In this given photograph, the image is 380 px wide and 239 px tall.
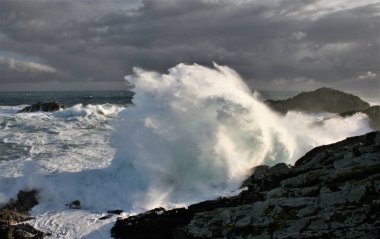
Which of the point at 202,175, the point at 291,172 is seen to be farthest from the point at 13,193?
the point at 291,172

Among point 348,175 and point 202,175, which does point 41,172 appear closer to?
point 202,175

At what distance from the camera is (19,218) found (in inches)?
772

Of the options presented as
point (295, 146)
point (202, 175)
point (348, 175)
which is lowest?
point (348, 175)

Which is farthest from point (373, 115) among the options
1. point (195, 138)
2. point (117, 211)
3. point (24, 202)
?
Answer: point (24, 202)

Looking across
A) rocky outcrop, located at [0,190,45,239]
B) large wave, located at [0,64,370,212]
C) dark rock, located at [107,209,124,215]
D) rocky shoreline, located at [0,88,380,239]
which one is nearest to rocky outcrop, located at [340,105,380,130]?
large wave, located at [0,64,370,212]

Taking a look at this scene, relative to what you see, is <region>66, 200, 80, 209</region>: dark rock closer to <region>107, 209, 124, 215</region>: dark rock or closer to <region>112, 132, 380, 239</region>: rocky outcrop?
<region>107, 209, 124, 215</region>: dark rock

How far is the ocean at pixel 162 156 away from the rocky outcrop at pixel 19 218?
0.48 m

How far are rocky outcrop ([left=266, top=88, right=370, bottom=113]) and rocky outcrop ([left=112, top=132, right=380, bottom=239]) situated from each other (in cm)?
4941

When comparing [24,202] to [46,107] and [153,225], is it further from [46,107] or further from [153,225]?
[46,107]

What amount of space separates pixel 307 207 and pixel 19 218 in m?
12.6

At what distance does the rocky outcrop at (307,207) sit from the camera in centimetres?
1205

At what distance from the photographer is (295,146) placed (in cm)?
3005

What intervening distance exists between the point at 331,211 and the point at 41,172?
18103 millimetres

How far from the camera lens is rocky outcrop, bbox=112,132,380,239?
12.1m
